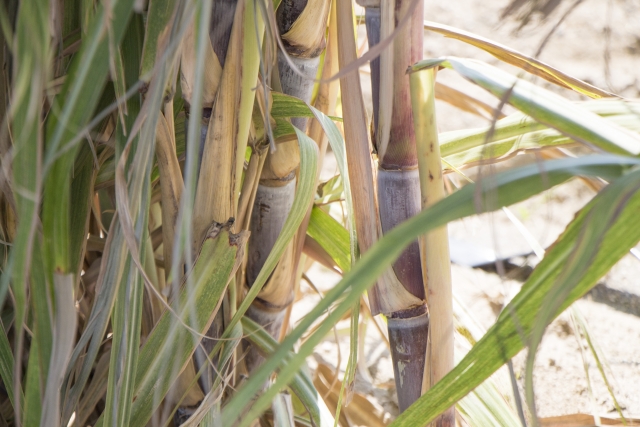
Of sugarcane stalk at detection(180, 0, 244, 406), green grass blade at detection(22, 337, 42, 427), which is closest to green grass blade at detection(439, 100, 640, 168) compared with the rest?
sugarcane stalk at detection(180, 0, 244, 406)

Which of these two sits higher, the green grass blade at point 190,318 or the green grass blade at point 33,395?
the green grass blade at point 190,318

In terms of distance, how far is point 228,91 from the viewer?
0.84 feet

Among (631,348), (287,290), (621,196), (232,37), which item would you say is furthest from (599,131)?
(631,348)

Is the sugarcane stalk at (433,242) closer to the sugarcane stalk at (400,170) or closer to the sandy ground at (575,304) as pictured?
the sugarcane stalk at (400,170)

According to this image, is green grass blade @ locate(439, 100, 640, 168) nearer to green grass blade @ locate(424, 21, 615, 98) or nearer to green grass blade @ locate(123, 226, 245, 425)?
green grass blade @ locate(424, 21, 615, 98)

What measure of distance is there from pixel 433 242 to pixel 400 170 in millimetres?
38

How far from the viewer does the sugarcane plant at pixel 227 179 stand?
167 mm

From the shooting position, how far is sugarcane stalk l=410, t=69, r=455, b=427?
0.25 meters

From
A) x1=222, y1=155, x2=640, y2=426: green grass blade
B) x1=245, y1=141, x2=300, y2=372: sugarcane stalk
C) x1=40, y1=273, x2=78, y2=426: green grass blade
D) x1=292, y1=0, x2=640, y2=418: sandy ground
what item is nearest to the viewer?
x1=222, y1=155, x2=640, y2=426: green grass blade

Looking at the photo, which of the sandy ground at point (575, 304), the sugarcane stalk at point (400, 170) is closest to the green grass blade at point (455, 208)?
the sugarcane stalk at point (400, 170)

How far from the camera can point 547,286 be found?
0.54 feet

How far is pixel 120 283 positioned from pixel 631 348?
0.63 metres

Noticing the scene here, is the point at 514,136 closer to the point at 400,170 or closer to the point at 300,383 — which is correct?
the point at 400,170

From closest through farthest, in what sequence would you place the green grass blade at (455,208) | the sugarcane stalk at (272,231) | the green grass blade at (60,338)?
the green grass blade at (455,208)
the green grass blade at (60,338)
the sugarcane stalk at (272,231)
